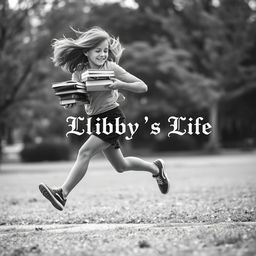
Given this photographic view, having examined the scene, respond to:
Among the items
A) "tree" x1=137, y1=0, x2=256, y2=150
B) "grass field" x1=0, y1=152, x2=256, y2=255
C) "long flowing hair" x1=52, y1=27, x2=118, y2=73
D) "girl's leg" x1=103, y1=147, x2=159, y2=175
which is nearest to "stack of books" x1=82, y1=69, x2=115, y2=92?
"long flowing hair" x1=52, y1=27, x2=118, y2=73

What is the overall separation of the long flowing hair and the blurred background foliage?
16820 mm

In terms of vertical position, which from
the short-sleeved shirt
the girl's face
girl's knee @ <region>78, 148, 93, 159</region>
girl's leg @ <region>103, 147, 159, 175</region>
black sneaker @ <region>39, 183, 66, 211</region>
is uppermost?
the girl's face

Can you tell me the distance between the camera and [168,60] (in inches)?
1373

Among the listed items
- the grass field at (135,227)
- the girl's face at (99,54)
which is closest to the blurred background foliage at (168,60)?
the grass field at (135,227)

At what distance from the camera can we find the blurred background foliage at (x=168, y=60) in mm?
22672

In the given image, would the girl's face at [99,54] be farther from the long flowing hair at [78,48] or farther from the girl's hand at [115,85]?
the girl's hand at [115,85]

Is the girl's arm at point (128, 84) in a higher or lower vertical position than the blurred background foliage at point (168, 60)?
lower

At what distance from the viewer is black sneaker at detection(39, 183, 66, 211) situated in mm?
5418

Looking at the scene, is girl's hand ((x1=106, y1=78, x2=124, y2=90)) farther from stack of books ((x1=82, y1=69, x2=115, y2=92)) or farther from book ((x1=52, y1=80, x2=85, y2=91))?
book ((x1=52, y1=80, x2=85, y2=91))

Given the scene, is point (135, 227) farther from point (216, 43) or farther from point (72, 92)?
point (216, 43)

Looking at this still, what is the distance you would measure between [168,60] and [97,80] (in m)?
29.9

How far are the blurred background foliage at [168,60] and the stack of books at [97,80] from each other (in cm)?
1746

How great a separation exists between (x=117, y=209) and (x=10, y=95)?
15.4 metres

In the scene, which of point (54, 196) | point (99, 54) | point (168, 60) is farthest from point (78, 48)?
point (168, 60)
